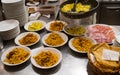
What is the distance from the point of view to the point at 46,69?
116cm

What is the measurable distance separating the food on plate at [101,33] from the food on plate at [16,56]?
523 millimetres

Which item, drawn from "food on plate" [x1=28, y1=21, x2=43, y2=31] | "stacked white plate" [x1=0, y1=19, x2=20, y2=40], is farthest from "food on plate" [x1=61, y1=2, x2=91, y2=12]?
"stacked white plate" [x1=0, y1=19, x2=20, y2=40]

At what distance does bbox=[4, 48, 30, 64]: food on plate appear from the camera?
3.96 feet

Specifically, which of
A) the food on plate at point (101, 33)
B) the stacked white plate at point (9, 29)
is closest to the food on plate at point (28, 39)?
the stacked white plate at point (9, 29)

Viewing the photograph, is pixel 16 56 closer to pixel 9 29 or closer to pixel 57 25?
pixel 9 29

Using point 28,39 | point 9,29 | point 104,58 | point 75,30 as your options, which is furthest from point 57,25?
point 104,58

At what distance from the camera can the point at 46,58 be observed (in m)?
1.19

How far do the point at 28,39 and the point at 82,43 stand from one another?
42cm

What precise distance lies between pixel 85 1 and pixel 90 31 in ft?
0.87

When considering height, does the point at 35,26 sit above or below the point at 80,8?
below

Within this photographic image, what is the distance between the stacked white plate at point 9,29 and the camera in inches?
55.8

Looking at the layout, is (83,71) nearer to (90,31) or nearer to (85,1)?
(90,31)

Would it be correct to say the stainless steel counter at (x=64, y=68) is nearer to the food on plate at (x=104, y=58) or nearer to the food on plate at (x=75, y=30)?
the food on plate at (x=104, y=58)

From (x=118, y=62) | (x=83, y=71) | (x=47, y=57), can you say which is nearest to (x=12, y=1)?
(x=47, y=57)
